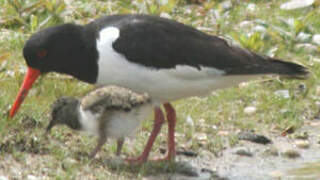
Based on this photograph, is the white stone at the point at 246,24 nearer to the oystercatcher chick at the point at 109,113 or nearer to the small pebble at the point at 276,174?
the small pebble at the point at 276,174

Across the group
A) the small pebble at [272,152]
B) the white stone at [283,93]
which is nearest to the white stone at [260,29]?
the white stone at [283,93]

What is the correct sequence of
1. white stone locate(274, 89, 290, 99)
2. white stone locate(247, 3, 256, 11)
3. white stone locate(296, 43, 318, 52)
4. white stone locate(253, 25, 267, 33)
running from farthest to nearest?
white stone locate(247, 3, 256, 11) < white stone locate(253, 25, 267, 33) < white stone locate(296, 43, 318, 52) < white stone locate(274, 89, 290, 99)

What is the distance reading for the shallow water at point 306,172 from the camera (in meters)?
6.60

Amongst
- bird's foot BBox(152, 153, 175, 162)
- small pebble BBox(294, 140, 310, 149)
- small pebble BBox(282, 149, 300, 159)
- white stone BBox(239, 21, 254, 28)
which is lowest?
bird's foot BBox(152, 153, 175, 162)

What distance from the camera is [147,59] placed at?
646 cm

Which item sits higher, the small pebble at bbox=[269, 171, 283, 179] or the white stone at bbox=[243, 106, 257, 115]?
the white stone at bbox=[243, 106, 257, 115]

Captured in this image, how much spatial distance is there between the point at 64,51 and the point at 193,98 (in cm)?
209

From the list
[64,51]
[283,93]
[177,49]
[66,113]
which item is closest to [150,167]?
[66,113]

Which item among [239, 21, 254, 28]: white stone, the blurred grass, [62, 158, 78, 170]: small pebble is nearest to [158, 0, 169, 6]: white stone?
the blurred grass

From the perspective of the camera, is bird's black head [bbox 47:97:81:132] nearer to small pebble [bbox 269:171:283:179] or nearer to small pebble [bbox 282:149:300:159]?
small pebble [bbox 269:171:283:179]

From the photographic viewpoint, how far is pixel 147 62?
21.2 ft

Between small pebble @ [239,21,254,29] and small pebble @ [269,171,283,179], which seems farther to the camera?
small pebble @ [239,21,254,29]

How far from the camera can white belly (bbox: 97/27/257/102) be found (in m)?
→ 6.41

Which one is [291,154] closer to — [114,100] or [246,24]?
[114,100]
